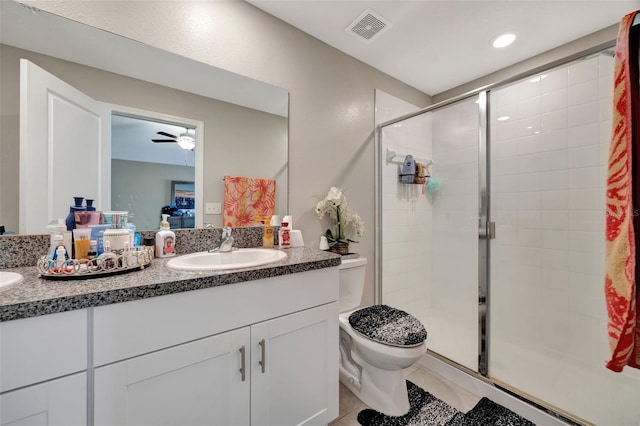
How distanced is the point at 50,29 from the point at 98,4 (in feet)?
0.72

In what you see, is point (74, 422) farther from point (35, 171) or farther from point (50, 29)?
point (50, 29)

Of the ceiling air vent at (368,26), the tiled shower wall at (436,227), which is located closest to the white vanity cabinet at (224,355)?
the tiled shower wall at (436,227)

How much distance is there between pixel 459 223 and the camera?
2.15 m

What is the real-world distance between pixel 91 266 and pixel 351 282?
4.29 feet

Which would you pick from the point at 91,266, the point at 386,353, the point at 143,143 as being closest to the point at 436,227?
the point at 386,353

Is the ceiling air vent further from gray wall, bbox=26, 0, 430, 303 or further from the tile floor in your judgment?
the tile floor

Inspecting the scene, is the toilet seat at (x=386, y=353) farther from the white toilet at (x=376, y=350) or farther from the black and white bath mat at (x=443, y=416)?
the black and white bath mat at (x=443, y=416)

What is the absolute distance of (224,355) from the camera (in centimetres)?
90

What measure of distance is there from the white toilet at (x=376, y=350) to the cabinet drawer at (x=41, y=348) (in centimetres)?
116

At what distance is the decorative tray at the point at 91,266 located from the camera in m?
0.78

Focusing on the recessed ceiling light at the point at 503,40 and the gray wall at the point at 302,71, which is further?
the recessed ceiling light at the point at 503,40

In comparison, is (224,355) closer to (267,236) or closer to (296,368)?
(296,368)

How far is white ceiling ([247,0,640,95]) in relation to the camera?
1.47 meters

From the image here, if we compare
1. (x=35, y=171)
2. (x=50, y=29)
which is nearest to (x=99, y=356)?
(x=35, y=171)
